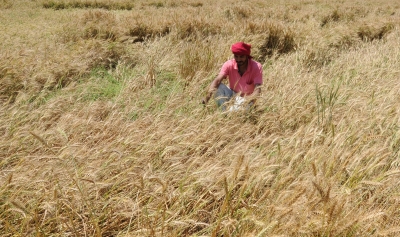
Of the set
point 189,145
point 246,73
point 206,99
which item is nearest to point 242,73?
point 246,73

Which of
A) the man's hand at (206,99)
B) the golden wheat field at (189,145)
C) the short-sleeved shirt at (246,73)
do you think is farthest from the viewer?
the short-sleeved shirt at (246,73)

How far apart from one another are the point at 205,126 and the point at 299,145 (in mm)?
728

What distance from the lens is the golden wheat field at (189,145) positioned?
1.65m

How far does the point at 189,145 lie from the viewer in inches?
95.0

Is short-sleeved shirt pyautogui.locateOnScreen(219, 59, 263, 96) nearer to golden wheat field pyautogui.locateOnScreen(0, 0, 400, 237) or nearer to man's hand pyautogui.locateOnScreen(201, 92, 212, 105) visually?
golden wheat field pyautogui.locateOnScreen(0, 0, 400, 237)

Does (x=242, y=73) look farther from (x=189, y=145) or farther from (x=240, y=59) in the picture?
(x=189, y=145)

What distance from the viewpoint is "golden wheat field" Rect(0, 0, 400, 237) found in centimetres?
165

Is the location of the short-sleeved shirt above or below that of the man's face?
below

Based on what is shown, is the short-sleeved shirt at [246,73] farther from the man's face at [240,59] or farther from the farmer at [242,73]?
the man's face at [240,59]

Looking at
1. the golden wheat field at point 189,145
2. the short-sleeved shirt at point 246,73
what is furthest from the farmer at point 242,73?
the golden wheat field at point 189,145

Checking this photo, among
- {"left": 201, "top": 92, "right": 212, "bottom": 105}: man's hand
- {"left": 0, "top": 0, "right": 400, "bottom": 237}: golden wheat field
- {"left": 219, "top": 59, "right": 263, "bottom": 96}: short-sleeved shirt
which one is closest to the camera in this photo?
{"left": 0, "top": 0, "right": 400, "bottom": 237}: golden wheat field

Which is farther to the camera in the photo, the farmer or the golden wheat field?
the farmer

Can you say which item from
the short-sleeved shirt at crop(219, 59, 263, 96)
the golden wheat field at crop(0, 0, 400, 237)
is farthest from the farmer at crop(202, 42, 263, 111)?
the golden wheat field at crop(0, 0, 400, 237)

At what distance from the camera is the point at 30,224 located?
65.6 inches
